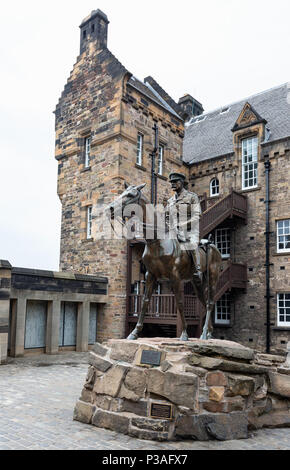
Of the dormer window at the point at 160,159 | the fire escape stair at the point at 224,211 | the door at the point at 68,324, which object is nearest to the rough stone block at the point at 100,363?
the door at the point at 68,324

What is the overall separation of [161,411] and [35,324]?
425 inches

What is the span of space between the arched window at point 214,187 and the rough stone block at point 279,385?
1605cm

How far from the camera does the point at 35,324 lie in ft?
51.4

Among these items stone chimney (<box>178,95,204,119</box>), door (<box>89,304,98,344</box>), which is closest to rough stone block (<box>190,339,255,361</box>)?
door (<box>89,304,98,344</box>)

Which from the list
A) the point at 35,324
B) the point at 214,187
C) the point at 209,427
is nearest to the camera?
the point at 209,427

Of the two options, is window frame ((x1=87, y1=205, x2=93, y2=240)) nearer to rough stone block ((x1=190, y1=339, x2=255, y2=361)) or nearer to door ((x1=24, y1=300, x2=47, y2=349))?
door ((x1=24, y1=300, x2=47, y2=349))

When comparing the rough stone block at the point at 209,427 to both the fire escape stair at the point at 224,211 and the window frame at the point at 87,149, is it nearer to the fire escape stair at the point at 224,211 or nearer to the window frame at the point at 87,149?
the fire escape stair at the point at 224,211

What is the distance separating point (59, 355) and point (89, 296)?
9.64ft

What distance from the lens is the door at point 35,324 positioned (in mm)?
15343

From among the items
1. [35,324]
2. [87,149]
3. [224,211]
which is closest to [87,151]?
[87,149]

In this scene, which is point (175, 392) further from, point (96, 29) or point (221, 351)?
point (96, 29)

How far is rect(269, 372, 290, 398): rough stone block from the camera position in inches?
279

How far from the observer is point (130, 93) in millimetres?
19281
